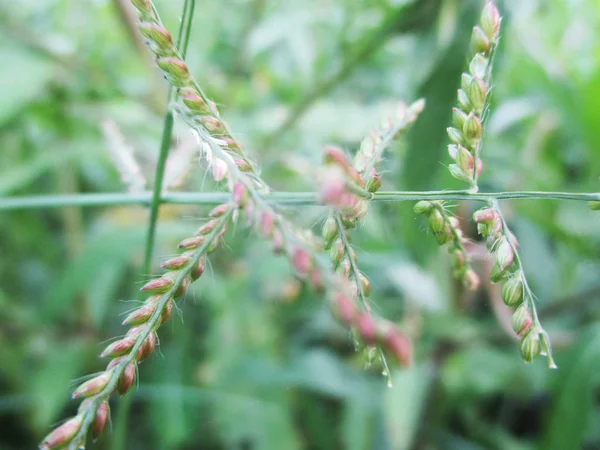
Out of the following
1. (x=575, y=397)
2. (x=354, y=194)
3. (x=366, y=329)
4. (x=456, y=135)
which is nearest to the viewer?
(x=366, y=329)

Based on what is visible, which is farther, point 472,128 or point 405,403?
point 405,403

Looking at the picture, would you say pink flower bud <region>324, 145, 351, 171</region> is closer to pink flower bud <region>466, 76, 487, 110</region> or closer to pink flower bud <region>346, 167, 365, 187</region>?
pink flower bud <region>346, 167, 365, 187</region>

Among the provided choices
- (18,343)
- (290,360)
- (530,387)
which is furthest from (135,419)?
(530,387)

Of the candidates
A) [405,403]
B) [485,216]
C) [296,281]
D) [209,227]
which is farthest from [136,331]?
[296,281]

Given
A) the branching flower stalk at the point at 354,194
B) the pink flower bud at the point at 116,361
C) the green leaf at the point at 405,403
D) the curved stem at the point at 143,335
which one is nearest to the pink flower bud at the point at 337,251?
the branching flower stalk at the point at 354,194

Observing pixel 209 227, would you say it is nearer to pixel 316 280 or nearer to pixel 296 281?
pixel 316 280

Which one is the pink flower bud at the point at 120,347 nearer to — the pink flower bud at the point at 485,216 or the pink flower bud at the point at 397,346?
the pink flower bud at the point at 397,346

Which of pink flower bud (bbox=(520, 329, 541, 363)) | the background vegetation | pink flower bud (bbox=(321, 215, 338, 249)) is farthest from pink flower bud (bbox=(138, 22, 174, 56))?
the background vegetation
